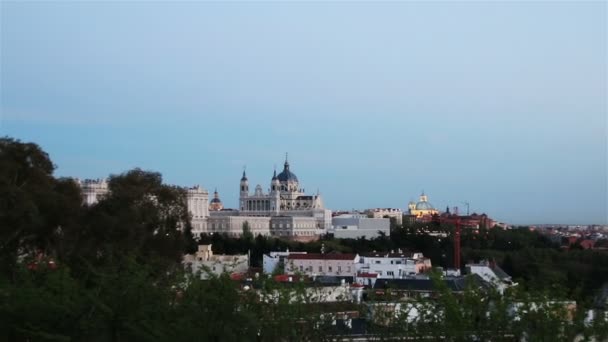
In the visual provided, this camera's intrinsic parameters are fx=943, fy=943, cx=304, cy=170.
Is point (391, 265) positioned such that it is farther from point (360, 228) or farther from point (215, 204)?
point (215, 204)

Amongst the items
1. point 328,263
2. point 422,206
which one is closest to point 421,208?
point 422,206

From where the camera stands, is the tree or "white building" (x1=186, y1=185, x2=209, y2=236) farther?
"white building" (x1=186, y1=185, x2=209, y2=236)

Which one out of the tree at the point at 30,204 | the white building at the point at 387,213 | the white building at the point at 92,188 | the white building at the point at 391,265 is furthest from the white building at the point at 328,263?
the white building at the point at 387,213

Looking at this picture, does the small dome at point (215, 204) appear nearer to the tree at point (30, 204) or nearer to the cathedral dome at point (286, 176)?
the cathedral dome at point (286, 176)

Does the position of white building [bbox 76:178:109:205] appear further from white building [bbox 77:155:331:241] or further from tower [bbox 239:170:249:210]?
tower [bbox 239:170:249:210]

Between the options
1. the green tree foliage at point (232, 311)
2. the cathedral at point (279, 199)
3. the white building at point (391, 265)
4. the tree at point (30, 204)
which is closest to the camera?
the green tree foliage at point (232, 311)

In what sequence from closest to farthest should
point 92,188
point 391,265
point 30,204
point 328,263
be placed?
1. point 30,204
2. point 391,265
3. point 328,263
4. point 92,188

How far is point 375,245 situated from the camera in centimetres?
6644

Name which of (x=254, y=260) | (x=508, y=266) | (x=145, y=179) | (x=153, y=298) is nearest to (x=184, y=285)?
(x=153, y=298)

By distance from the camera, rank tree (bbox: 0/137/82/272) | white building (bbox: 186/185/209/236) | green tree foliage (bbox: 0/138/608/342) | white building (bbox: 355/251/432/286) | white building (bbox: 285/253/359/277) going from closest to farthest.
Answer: green tree foliage (bbox: 0/138/608/342) < tree (bbox: 0/137/82/272) < white building (bbox: 355/251/432/286) < white building (bbox: 285/253/359/277) < white building (bbox: 186/185/209/236)

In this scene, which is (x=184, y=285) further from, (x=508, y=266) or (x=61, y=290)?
(x=508, y=266)

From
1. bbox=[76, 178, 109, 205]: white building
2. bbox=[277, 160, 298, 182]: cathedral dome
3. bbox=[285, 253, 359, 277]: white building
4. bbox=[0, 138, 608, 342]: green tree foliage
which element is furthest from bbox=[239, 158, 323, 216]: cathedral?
bbox=[0, 138, 608, 342]: green tree foliage

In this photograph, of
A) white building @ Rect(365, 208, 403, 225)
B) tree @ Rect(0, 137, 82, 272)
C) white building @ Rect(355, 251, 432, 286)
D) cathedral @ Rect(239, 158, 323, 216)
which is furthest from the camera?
white building @ Rect(365, 208, 403, 225)

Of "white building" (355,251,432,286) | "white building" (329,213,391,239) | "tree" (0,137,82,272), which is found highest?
"tree" (0,137,82,272)
